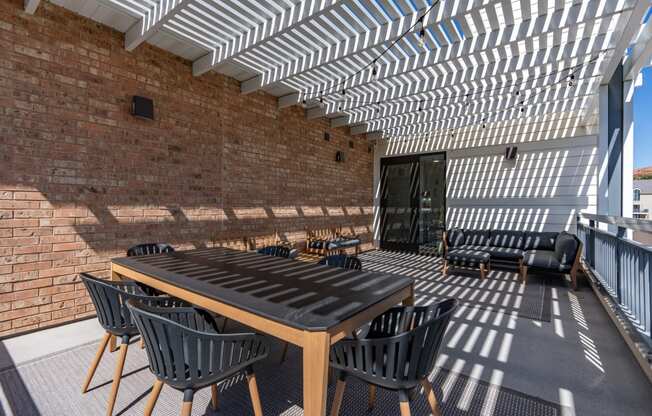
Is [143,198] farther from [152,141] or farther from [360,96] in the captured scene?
[360,96]

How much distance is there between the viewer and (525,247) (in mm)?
6668

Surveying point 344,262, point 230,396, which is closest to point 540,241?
point 344,262

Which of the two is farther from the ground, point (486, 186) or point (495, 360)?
point (486, 186)

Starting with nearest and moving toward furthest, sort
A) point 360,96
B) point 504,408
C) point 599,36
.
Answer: point 504,408 → point 599,36 → point 360,96

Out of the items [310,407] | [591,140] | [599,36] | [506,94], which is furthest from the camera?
[591,140]

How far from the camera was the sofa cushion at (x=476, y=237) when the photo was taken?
7234 mm

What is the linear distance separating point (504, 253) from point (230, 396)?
5.86 meters

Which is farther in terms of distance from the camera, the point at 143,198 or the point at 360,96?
the point at 360,96

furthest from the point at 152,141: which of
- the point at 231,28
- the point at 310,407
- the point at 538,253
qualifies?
the point at 538,253

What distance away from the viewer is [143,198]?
4336mm

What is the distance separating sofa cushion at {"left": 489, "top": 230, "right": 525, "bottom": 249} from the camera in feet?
22.3

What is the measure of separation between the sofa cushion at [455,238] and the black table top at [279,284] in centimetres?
534

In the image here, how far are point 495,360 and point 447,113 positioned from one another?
17.8 ft

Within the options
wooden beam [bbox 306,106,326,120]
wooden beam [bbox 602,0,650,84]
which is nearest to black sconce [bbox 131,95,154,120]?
wooden beam [bbox 306,106,326,120]
